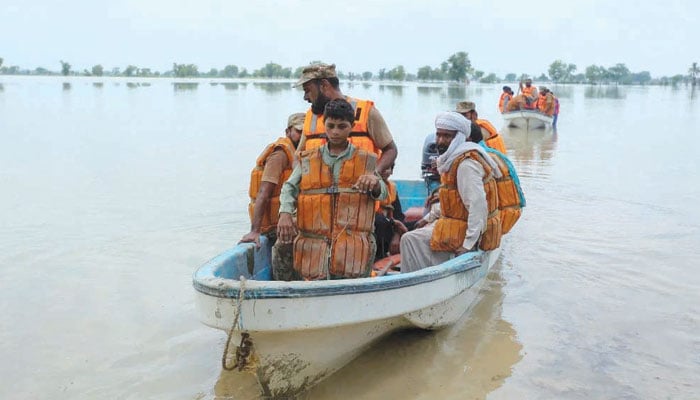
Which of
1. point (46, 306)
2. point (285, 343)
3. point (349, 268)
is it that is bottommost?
point (46, 306)

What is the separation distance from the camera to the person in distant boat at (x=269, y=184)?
194 inches

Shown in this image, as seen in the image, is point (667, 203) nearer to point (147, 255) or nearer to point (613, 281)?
point (613, 281)

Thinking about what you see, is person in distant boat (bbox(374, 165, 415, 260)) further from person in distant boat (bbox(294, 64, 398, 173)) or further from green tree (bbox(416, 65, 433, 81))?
green tree (bbox(416, 65, 433, 81))

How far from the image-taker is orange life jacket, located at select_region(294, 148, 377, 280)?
14.1 ft

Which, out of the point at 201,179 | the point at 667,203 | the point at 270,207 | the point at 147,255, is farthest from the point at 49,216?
the point at 667,203

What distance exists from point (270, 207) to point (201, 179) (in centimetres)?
771

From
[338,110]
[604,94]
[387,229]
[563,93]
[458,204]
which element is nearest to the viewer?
[338,110]

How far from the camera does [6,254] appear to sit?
24.4 feet

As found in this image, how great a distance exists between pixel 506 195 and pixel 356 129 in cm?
139

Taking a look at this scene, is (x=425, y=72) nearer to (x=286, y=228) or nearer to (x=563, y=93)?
(x=563, y=93)

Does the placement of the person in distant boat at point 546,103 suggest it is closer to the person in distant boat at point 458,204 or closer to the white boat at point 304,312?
the person in distant boat at point 458,204

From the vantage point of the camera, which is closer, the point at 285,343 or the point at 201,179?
the point at 285,343

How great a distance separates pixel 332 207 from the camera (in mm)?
4309

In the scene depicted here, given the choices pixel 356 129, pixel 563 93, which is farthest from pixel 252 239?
pixel 563 93
